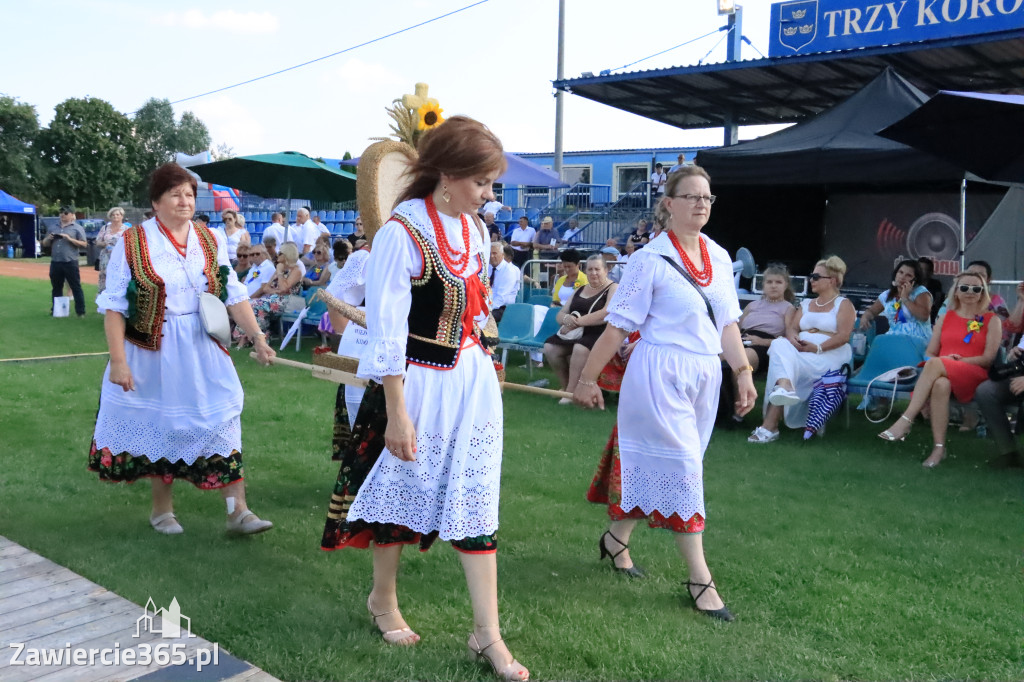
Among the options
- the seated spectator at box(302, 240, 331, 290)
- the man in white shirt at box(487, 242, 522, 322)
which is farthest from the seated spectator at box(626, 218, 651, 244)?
the seated spectator at box(302, 240, 331, 290)

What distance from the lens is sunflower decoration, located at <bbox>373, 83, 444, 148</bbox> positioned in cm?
398

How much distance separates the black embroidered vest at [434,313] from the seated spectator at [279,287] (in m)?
9.93

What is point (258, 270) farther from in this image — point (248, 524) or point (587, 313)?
point (248, 524)

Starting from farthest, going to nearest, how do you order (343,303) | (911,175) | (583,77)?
(583,77) < (911,175) < (343,303)

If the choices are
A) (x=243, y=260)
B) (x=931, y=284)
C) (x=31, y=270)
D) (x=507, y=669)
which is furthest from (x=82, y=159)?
(x=507, y=669)

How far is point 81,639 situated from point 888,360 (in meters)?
6.50

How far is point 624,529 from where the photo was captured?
14.1ft

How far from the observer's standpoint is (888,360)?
7707 mm

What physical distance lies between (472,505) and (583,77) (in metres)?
15.4

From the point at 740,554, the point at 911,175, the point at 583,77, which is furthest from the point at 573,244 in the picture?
the point at 740,554

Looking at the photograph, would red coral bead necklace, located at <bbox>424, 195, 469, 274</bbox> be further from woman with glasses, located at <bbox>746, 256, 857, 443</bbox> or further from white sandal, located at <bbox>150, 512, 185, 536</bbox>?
woman with glasses, located at <bbox>746, 256, 857, 443</bbox>

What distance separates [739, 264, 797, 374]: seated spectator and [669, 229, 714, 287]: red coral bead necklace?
4.21 meters

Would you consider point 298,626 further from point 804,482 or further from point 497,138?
point 804,482

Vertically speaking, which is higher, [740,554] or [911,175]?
[911,175]
